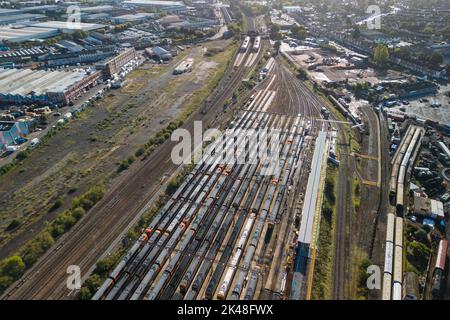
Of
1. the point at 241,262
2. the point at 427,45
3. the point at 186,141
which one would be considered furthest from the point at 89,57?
the point at 427,45

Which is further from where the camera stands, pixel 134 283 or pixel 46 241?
pixel 46 241

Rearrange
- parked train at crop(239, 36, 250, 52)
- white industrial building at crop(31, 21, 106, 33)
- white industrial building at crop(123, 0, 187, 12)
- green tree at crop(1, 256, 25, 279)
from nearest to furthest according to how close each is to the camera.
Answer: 1. green tree at crop(1, 256, 25, 279)
2. parked train at crop(239, 36, 250, 52)
3. white industrial building at crop(31, 21, 106, 33)
4. white industrial building at crop(123, 0, 187, 12)

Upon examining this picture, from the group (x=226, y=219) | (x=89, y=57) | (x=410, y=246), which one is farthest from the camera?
(x=89, y=57)

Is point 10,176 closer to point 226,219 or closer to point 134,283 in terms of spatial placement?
point 134,283

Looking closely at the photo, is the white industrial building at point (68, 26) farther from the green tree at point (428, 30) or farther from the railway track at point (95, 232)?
the green tree at point (428, 30)

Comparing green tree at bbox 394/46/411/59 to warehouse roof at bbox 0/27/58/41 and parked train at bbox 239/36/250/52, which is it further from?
warehouse roof at bbox 0/27/58/41

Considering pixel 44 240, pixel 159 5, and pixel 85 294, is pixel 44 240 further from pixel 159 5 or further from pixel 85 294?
pixel 159 5

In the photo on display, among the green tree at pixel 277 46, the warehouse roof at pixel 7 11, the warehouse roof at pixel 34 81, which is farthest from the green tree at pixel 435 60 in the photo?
the warehouse roof at pixel 7 11

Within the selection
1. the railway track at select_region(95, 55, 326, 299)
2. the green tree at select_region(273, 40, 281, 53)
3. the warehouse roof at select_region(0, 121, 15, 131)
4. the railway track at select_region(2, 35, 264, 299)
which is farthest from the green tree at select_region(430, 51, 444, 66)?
the warehouse roof at select_region(0, 121, 15, 131)
